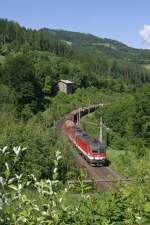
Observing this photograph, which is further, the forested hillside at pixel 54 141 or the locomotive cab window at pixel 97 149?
the locomotive cab window at pixel 97 149

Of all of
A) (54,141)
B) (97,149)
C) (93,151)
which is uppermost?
(54,141)

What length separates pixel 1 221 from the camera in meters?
5.12

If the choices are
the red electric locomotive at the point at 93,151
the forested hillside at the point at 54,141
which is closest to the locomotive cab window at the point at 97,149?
the red electric locomotive at the point at 93,151

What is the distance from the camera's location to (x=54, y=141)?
40.0 m

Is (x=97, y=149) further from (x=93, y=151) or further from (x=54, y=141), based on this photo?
(x=54, y=141)

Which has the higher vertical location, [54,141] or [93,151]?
[54,141]

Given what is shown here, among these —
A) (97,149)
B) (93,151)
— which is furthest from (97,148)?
(93,151)

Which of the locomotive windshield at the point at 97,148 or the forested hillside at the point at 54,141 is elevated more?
the forested hillside at the point at 54,141

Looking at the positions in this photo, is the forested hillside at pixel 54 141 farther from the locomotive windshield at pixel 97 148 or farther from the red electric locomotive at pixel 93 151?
the locomotive windshield at pixel 97 148

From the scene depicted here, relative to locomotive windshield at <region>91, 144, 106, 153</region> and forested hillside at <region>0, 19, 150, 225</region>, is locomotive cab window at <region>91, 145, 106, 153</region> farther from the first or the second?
forested hillside at <region>0, 19, 150, 225</region>

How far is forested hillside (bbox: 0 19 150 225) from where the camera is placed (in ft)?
18.3

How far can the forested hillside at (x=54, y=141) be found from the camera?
5.57m

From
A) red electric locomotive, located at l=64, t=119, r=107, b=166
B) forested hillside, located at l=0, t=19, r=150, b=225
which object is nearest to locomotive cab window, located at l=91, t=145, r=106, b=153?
red electric locomotive, located at l=64, t=119, r=107, b=166

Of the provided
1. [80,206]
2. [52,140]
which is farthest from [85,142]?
[80,206]
